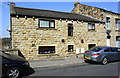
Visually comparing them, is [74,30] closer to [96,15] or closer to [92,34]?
[92,34]

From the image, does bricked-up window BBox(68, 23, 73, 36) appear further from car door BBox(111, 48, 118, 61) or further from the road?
the road

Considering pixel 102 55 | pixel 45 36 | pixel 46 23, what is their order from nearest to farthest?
1. pixel 102 55
2. pixel 45 36
3. pixel 46 23

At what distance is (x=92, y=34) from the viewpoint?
1479cm

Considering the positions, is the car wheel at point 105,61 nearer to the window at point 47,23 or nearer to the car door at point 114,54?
the car door at point 114,54

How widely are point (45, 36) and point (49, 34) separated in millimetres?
506

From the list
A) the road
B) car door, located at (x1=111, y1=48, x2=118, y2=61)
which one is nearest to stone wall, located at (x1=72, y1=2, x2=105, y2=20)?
car door, located at (x1=111, y1=48, x2=118, y2=61)

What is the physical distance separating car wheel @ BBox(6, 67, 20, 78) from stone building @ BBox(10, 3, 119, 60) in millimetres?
4761

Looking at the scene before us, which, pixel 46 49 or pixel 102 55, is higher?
pixel 46 49

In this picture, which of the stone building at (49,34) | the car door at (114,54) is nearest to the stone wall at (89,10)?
the stone building at (49,34)

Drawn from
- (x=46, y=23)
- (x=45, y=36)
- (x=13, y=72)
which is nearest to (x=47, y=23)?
(x=46, y=23)

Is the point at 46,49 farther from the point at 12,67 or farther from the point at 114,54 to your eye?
the point at 114,54

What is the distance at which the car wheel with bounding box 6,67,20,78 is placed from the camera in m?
5.83

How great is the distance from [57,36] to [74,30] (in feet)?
7.92

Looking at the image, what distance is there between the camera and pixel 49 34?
11.9 meters
